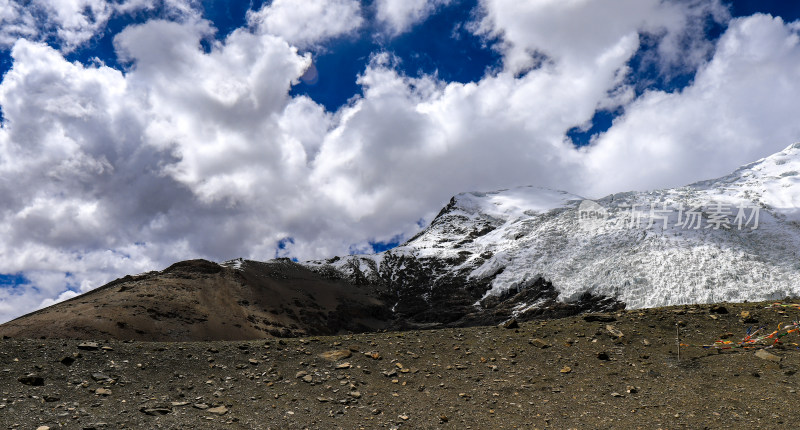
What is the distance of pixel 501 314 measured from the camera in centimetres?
7144

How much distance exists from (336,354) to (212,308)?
5301 centimetres

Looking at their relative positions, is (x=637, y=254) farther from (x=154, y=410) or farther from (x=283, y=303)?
(x=154, y=410)

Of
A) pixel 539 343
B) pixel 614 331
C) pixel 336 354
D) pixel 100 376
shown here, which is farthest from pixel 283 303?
pixel 614 331

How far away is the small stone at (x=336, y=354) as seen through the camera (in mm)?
18469

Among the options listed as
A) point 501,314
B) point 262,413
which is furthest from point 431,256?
point 262,413

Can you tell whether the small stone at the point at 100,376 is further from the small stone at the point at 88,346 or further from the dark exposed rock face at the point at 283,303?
the dark exposed rock face at the point at 283,303

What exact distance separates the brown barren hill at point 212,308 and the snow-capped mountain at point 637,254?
12.7 m

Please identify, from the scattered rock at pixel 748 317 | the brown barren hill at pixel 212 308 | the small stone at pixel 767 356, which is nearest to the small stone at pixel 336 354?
the small stone at pixel 767 356

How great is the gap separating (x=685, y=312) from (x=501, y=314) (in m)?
50.6

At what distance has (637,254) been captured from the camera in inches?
2714

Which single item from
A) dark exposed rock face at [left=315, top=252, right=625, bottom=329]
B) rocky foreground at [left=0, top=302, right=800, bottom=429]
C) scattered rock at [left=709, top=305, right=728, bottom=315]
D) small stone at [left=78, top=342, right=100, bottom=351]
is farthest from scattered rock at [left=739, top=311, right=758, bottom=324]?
dark exposed rock face at [left=315, top=252, right=625, bottom=329]

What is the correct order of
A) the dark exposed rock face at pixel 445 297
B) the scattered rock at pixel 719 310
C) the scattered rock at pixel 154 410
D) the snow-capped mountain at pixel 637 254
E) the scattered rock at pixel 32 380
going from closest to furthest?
the scattered rock at pixel 154 410
the scattered rock at pixel 32 380
the scattered rock at pixel 719 310
the snow-capped mountain at pixel 637 254
the dark exposed rock face at pixel 445 297

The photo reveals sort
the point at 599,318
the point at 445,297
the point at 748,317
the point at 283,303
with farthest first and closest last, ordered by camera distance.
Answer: the point at 445,297
the point at 283,303
the point at 599,318
the point at 748,317

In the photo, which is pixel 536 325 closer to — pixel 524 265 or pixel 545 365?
pixel 545 365
